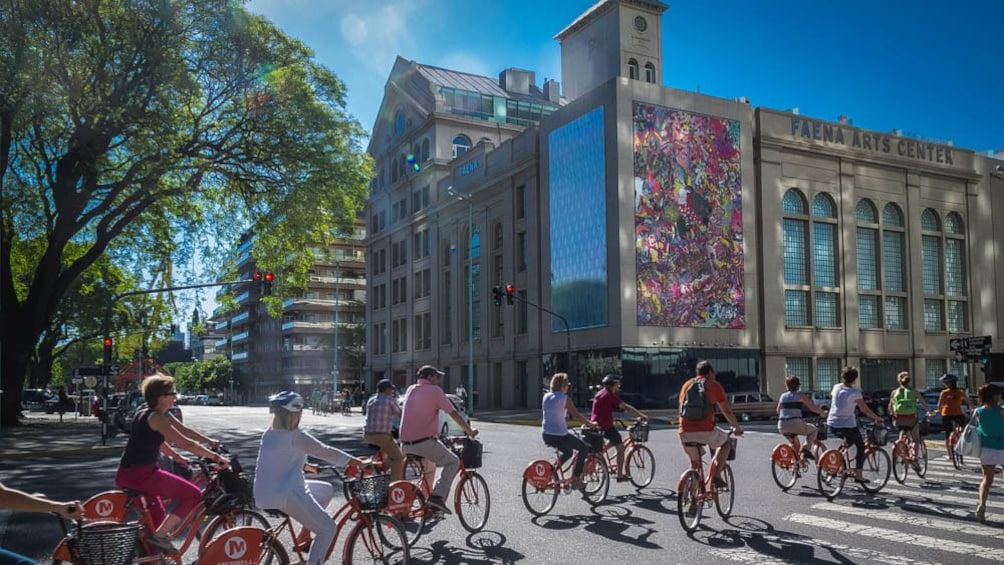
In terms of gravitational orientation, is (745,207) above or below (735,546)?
above

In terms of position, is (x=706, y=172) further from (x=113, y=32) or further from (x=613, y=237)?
(x=113, y=32)

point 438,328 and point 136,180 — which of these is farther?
point 438,328

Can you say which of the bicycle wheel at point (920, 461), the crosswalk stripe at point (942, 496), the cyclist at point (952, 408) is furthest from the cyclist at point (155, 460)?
the cyclist at point (952, 408)

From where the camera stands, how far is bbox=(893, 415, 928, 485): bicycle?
13.8 metres

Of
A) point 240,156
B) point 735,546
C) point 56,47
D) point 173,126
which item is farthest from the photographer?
point 240,156

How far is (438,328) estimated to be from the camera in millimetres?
66875

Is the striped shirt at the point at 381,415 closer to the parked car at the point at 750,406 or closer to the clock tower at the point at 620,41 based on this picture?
the parked car at the point at 750,406

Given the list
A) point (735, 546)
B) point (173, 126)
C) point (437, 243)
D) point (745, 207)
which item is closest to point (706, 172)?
point (745, 207)

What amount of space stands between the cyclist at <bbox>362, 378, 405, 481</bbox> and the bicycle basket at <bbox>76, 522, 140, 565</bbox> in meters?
4.38

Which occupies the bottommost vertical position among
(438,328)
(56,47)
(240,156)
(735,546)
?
(735,546)

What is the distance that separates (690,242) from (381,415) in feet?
130

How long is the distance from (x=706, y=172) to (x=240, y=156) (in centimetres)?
2730

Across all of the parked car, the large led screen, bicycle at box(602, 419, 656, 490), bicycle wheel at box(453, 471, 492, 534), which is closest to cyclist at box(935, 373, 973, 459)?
bicycle at box(602, 419, 656, 490)

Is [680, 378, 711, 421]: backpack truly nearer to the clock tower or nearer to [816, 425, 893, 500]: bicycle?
[816, 425, 893, 500]: bicycle
